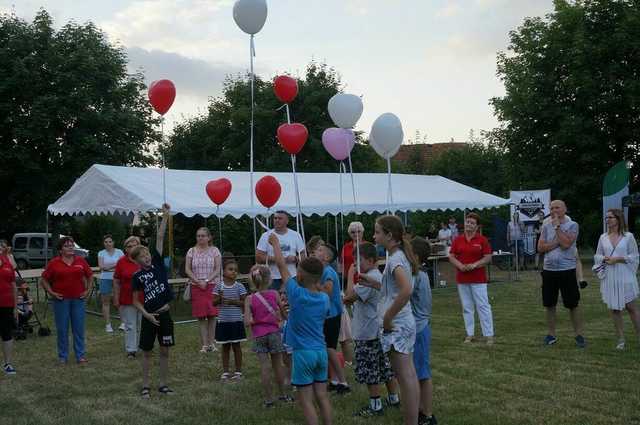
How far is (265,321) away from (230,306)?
123 centimetres

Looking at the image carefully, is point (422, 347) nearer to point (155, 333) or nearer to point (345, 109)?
point (155, 333)

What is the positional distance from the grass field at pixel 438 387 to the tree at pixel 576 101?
18082mm

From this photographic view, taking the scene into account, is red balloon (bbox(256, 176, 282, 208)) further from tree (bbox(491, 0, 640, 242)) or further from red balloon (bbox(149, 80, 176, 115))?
tree (bbox(491, 0, 640, 242))

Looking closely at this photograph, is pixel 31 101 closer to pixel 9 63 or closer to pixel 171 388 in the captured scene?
pixel 9 63

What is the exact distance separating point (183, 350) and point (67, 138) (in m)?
19.6

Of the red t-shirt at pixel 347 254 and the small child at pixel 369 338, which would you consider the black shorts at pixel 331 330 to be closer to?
the small child at pixel 369 338

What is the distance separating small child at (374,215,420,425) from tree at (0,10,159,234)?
23.1m

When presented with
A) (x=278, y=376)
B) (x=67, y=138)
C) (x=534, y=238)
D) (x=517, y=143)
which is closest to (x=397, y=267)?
(x=278, y=376)

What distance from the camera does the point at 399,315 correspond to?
5.32 metres

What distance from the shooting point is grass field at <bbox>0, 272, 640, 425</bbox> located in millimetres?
6164

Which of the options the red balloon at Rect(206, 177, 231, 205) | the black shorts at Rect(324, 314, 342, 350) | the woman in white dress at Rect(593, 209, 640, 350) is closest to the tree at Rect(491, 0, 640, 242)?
the woman in white dress at Rect(593, 209, 640, 350)

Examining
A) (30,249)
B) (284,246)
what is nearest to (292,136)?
(284,246)

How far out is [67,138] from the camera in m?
27.3

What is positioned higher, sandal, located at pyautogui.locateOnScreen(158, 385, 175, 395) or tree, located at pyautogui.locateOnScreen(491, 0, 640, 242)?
tree, located at pyautogui.locateOnScreen(491, 0, 640, 242)
